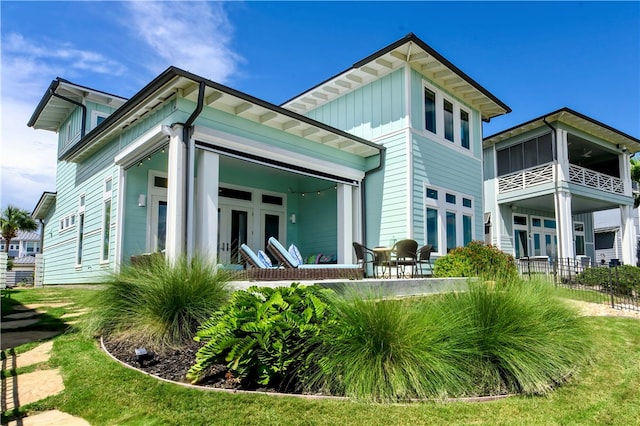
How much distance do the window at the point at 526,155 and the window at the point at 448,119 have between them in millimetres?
6834

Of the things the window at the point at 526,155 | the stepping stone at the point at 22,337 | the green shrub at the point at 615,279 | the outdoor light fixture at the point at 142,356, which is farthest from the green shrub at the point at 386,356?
the window at the point at 526,155

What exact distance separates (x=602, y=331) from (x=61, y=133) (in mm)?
→ 18614

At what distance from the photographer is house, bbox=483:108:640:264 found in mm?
16812

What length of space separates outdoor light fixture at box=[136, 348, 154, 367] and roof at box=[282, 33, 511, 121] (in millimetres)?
9106

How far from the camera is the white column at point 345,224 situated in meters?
10.6

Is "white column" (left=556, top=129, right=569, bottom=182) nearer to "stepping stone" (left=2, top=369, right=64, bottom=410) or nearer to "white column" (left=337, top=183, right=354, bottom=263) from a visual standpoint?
"white column" (left=337, top=183, right=354, bottom=263)

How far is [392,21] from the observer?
11.9 m

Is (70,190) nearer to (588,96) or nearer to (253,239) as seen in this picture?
(253,239)

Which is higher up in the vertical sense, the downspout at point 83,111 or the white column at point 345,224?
the downspout at point 83,111

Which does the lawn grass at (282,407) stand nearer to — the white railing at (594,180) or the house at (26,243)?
the white railing at (594,180)

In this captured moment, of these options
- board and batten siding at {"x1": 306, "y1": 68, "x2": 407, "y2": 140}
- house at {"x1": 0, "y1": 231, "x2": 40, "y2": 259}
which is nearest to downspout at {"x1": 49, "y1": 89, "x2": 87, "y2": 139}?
board and batten siding at {"x1": 306, "y1": 68, "x2": 407, "y2": 140}

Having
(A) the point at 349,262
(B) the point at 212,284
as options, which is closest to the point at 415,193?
(A) the point at 349,262

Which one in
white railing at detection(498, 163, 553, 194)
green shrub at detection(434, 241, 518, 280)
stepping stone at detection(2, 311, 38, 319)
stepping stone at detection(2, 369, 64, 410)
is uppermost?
white railing at detection(498, 163, 553, 194)

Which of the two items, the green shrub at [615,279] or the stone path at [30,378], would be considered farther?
the green shrub at [615,279]
